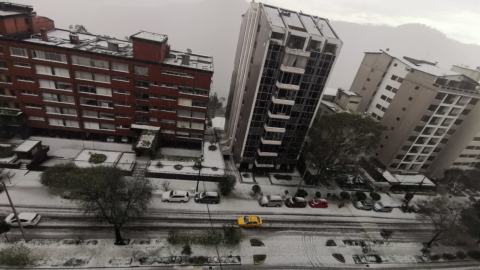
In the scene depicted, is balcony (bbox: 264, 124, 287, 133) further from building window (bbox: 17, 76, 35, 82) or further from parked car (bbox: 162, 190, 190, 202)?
building window (bbox: 17, 76, 35, 82)

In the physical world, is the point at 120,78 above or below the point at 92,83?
above

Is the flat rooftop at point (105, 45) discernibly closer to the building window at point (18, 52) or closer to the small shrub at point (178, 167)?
the building window at point (18, 52)

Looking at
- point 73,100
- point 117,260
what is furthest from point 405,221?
point 73,100

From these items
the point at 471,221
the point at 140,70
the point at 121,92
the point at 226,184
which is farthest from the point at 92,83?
the point at 471,221

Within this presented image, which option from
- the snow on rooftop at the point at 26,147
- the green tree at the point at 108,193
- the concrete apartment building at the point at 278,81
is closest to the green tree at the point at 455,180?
the concrete apartment building at the point at 278,81

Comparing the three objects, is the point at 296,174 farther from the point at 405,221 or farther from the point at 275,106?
the point at 405,221

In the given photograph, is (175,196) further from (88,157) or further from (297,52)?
(297,52)

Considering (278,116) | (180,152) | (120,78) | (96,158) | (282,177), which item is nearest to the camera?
(278,116)

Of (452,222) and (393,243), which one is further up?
(452,222)
